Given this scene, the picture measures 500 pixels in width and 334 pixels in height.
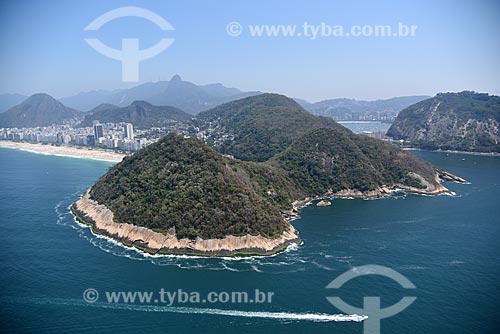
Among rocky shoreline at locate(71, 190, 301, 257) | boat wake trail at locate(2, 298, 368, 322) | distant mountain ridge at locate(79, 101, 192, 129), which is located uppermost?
distant mountain ridge at locate(79, 101, 192, 129)

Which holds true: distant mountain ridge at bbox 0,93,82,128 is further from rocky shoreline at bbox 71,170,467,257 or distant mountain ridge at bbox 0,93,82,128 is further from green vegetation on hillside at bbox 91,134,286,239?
rocky shoreline at bbox 71,170,467,257

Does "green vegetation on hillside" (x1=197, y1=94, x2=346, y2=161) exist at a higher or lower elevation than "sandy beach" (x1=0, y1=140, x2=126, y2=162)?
higher

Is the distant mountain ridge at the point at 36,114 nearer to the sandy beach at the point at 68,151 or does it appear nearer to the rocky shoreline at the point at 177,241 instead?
the sandy beach at the point at 68,151

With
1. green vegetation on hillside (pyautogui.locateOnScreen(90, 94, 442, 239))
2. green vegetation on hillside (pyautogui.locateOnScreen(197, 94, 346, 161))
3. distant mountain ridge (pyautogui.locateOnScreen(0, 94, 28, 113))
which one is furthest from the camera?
green vegetation on hillside (pyautogui.locateOnScreen(197, 94, 346, 161))

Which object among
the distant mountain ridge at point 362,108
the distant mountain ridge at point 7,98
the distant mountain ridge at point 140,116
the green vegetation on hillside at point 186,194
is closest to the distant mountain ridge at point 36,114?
the distant mountain ridge at point 140,116

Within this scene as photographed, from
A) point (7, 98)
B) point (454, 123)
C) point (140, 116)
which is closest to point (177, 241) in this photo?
point (7, 98)

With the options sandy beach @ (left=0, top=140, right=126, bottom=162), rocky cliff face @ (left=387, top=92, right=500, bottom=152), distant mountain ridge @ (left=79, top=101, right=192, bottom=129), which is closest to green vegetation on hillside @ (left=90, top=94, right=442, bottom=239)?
sandy beach @ (left=0, top=140, right=126, bottom=162)

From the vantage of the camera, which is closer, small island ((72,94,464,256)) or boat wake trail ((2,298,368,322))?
boat wake trail ((2,298,368,322))
